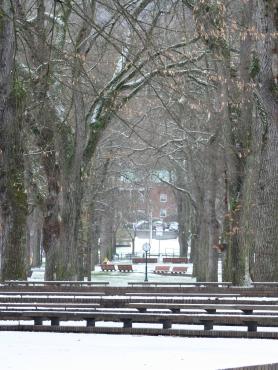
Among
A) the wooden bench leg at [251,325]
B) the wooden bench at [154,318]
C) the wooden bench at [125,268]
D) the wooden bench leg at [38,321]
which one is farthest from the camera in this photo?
the wooden bench at [125,268]

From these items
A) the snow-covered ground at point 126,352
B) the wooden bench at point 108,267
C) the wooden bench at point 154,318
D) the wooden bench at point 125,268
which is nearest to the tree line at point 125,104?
the wooden bench at point 154,318

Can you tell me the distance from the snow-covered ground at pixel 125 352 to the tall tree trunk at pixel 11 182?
6516 mm

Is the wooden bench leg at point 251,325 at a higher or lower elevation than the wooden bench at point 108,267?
lower

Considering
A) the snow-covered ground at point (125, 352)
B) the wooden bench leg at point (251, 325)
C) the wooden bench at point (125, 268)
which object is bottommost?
the snow-covered ground at point (125, 352)

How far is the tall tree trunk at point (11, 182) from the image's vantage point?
20875 mm

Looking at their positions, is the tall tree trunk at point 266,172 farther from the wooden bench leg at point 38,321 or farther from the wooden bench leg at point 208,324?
the wooden bench leg at point 38,321

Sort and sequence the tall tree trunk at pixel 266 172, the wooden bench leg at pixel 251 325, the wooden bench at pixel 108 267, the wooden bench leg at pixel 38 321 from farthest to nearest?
the wooden bench at pixel 108 267 < the tall tree trunk at pixel 266 172 < the wooden bench leg at pixel 38 321 < the wooden bench leg at pixel 251 325

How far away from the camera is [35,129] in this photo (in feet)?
92.9

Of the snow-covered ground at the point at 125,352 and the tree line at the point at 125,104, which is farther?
the tree line at the point at 125,104

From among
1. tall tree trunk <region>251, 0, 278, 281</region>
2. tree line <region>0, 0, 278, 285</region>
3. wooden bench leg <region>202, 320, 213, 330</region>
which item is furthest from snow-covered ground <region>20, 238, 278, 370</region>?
tall tree trunk <region>251, 0, 278, 281</region>

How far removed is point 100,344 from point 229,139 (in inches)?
484

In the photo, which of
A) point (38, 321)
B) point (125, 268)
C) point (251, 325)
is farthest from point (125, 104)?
point (125, 268)

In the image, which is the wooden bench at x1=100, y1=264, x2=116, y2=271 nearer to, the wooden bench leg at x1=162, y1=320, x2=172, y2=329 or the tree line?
the tree line

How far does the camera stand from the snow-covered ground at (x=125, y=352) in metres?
11.4
